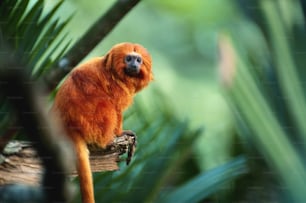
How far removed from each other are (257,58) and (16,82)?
884mm

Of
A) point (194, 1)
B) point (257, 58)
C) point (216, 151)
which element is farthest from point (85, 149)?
point (194, 1)

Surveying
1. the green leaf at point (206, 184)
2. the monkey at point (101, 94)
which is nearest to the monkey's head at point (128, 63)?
the monkey at point (101, 94)

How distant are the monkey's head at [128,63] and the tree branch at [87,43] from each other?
0.11 ft

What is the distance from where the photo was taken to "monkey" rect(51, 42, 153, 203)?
113 centimetres

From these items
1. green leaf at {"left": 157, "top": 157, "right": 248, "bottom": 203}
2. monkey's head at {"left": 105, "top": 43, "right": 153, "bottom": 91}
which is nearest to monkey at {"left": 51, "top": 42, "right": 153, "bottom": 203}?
monkey's head at {"left": 105, "top": 43, "right": 153, "bottom": 91}

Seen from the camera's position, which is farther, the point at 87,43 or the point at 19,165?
the point at 87,43

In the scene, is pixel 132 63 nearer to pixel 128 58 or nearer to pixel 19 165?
pixel 128 58

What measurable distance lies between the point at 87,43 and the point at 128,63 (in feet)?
0.23

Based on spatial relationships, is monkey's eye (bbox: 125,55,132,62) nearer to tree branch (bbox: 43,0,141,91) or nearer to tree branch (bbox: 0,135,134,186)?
tree branch (bbox: 43,0,141,91)

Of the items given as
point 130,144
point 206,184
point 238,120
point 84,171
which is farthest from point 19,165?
point 206,184

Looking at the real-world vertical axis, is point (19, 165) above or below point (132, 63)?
below

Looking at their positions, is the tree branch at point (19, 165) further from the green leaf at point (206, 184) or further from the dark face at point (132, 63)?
the green leaf at point (206, 184)

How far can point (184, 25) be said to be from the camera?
366cm

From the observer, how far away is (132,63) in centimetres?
117
